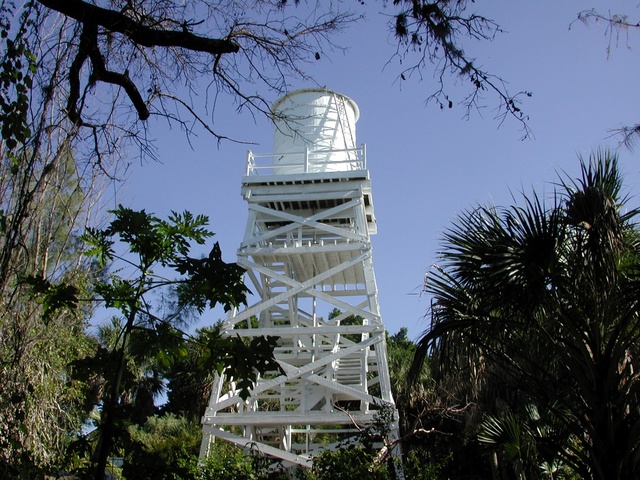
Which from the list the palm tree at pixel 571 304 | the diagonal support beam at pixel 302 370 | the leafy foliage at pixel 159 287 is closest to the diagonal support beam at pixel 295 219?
the diagonal support beam at pixel 302 370

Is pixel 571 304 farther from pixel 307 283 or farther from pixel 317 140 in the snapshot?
pixel 317 140

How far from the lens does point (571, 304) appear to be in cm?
635

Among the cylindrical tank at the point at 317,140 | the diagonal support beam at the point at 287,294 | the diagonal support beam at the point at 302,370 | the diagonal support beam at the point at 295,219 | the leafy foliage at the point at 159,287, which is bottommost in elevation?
the leafy foliage at the point at 159,287

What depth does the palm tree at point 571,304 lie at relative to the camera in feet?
19.2

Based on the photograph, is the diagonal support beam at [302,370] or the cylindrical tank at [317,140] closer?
the diagonal support beam at [302,370]

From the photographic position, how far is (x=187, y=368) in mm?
26938

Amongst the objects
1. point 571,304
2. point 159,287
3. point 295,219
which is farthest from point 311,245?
point 159,287

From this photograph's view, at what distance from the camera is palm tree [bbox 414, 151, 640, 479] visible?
19.2 ft

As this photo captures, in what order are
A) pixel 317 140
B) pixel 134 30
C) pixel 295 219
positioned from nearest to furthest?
pixel 134 30 < pixel 295 219 < pixel 317 140

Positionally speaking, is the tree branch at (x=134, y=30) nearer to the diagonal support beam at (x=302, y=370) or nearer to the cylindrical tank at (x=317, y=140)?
the diagonal support beam at (x=302, y=370)

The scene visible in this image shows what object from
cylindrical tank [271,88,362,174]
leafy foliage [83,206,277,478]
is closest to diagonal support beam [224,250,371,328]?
cylindrical tank [271,88,362,174]

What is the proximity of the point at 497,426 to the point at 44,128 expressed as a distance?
23.4 ft

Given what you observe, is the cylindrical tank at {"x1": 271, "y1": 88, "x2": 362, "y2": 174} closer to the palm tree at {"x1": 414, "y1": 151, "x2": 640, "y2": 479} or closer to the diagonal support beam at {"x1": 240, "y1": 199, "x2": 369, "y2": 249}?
the diagonal support beam at {"x1": 240, "y1": 199, "x2": 369, "y2": 249}

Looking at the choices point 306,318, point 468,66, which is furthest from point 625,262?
point 306,318
